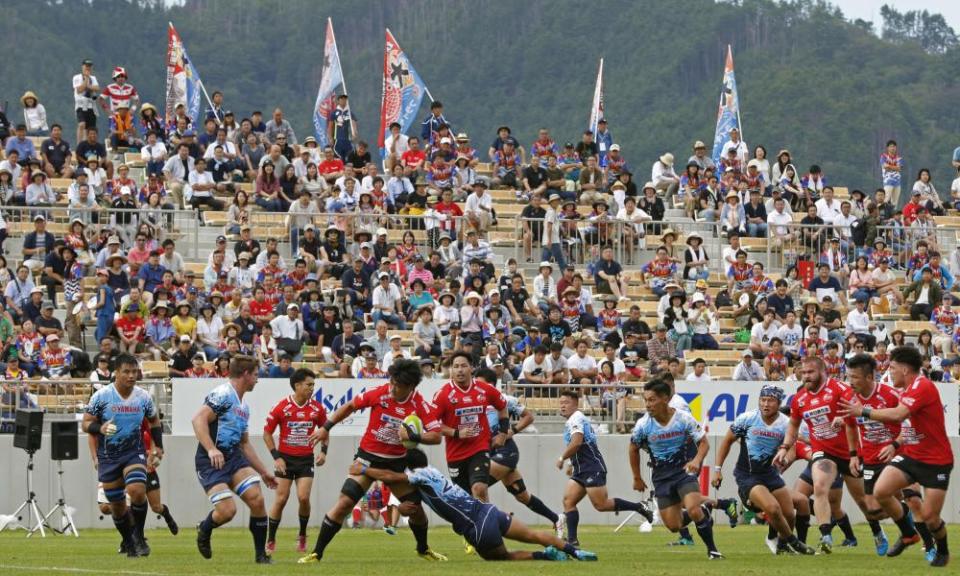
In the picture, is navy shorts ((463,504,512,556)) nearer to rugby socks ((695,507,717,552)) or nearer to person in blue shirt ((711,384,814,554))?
rugby socks ((695,507,717,552))

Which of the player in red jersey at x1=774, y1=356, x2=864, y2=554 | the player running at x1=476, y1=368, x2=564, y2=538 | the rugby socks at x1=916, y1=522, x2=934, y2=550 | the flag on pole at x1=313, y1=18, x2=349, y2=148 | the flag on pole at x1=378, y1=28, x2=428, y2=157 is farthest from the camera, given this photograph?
the flag on pole at x1=378, y1=28, x2=428, y2=157

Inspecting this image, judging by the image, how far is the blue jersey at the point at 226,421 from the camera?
17.7 m

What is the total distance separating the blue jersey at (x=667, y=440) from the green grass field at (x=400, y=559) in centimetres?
85

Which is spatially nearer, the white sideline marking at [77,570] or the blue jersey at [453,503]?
the white sideline marking at [77,570]

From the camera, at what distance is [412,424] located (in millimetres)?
17656

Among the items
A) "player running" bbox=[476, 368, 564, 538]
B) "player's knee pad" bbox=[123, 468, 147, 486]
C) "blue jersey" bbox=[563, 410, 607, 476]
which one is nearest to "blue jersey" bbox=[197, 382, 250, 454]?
"player's knee pad" bbox=[123, 468, 147, 486]

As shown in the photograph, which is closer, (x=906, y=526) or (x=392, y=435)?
(x=392, y=435)

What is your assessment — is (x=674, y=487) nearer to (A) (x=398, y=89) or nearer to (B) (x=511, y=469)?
(B) (x=511, y=469)

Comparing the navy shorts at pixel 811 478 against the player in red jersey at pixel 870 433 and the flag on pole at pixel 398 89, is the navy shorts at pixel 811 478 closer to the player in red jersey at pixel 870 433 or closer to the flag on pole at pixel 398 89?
the player in red jersey at pixel 870 433

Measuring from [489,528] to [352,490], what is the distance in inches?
58.7

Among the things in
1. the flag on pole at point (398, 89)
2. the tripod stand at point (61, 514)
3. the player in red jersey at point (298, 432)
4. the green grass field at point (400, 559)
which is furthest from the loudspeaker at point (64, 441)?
the flag on pole at point (398, 89)

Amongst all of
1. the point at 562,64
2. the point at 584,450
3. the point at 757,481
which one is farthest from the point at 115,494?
the point at 562,64

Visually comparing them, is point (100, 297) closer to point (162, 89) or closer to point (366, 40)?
point (162, 89)

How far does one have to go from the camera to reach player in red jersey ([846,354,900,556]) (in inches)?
699
